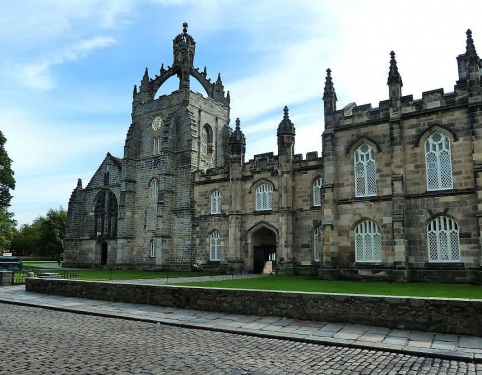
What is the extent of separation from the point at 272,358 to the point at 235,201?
2431 centimetres

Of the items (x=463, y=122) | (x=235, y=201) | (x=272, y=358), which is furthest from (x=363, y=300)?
(x=235, y=201)

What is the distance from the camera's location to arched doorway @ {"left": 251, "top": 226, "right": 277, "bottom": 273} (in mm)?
32500

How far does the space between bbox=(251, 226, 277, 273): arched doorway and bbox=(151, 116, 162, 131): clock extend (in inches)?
649

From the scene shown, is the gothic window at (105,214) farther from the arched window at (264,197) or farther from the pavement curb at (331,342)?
the pavement curb at (331,342)

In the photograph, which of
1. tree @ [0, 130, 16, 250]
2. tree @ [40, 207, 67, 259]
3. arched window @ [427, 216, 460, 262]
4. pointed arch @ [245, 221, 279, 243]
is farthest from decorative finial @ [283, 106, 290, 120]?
tree @ [40, 207, 67, 259]

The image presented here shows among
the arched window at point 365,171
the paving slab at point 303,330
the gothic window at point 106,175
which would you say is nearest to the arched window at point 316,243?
the arched window at point 365,171

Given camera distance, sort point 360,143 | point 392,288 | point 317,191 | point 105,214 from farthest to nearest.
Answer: point 105,214
point 317,191
point 360,143
point 392,288

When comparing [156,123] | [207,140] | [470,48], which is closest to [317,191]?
[470,48]

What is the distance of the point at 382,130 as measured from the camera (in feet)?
80.5

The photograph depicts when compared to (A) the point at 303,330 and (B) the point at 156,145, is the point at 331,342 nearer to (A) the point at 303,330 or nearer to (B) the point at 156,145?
(A) the point at 303,330

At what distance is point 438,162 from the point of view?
74.4 ft

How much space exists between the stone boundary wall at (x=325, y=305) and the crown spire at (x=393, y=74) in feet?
54.6

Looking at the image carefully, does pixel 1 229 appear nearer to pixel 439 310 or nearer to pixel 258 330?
pixel 258 330

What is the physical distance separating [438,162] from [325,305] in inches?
563
